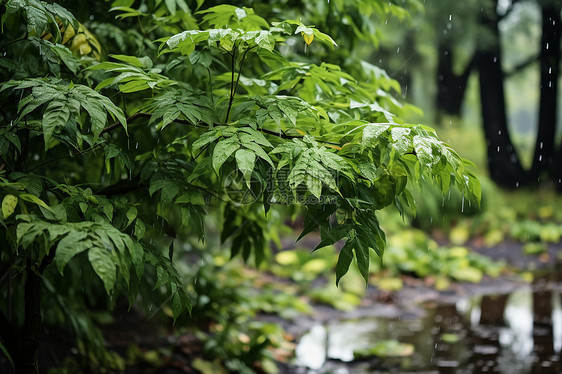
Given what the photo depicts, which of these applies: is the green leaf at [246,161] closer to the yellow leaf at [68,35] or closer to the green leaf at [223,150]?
the green leaf at [223,150]

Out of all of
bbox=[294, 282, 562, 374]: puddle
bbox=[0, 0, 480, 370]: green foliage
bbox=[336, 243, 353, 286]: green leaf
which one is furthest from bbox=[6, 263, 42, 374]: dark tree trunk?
bbox=[294, 282, 562, 374]: puddle

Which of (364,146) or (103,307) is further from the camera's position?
(103,307)

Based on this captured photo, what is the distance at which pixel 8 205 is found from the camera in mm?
1654

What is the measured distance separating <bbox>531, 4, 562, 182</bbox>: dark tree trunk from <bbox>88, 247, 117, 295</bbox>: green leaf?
14.0m

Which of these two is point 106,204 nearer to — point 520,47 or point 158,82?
point 158,82

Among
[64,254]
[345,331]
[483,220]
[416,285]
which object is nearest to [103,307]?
[345,331]

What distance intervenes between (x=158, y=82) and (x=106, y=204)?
0.48m

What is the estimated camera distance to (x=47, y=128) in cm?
163

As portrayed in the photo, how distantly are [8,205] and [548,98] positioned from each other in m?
14.3

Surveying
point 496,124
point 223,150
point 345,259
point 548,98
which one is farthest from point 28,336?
point 548,98

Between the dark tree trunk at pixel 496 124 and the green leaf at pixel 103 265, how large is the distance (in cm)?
1385

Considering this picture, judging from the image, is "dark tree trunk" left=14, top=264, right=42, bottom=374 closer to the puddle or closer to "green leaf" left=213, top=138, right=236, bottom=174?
"green leaf" left=213, top=138, right=236, bottom=174

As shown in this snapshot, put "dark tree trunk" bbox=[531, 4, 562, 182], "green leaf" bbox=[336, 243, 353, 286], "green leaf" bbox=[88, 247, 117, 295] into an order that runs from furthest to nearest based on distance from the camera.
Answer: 1. "dark tree trunk" bbox=[531, 4, 562, 182]
2. "green leaf" bbox=[336, 243, 353, 286]
3. "green leaf" bbox=[88, 247, 117, 295]

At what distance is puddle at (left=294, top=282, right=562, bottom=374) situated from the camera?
457cm
